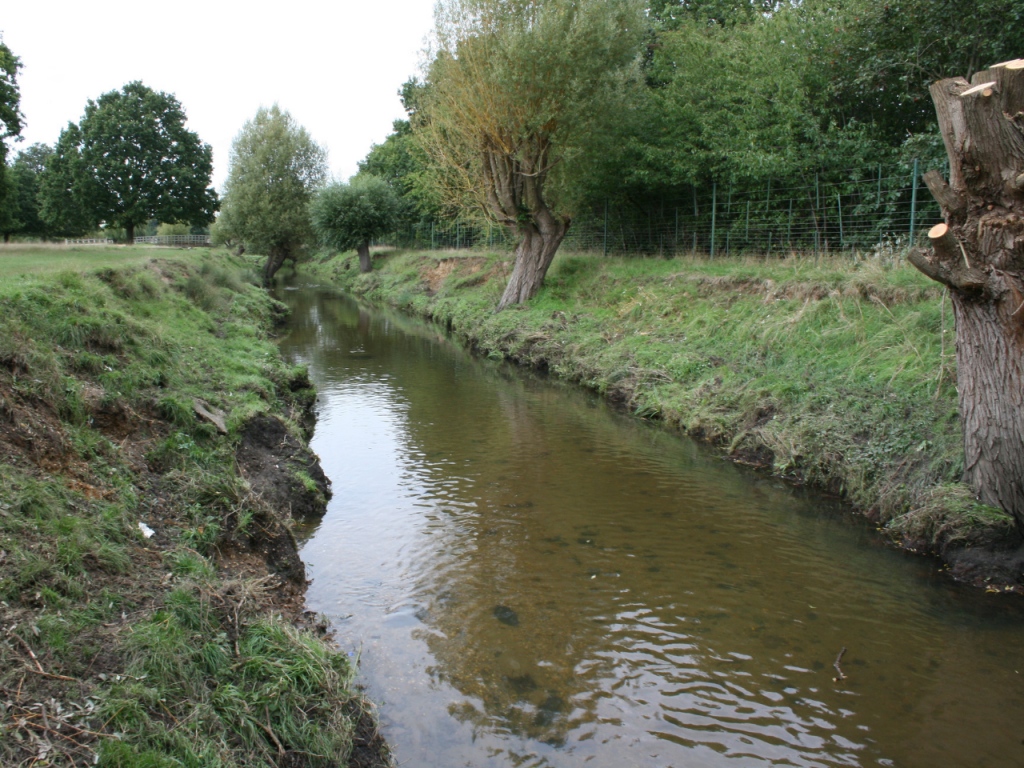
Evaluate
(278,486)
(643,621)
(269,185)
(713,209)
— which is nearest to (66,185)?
(269,185)

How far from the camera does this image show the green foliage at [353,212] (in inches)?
1437

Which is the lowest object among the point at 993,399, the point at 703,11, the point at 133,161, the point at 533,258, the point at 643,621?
the point at 643,621

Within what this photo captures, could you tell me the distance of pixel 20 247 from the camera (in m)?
19.5

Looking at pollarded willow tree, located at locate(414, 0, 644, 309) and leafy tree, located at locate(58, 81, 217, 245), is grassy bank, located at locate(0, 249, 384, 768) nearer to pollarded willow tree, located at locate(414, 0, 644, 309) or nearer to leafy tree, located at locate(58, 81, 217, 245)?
pollarded willow tree, located at locate(414, 0, 644, 309)

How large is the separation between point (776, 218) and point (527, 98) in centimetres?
729

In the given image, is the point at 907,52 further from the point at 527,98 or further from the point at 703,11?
the point at 703,11

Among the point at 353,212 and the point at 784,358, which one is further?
the point at 353,212

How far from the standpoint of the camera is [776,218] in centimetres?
1684

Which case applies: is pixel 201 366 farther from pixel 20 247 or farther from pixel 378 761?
pixel 20 247

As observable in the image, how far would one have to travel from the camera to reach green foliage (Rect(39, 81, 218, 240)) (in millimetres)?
37656

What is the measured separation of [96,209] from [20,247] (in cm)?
2143

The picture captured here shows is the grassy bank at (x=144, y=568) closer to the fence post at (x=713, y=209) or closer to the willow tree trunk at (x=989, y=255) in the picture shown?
the willow tree trunk at (x=989, y=255)

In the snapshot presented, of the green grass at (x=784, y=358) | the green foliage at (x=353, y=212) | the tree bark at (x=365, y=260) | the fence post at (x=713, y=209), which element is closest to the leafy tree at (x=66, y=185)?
the green foliage at (x=353, y=212)

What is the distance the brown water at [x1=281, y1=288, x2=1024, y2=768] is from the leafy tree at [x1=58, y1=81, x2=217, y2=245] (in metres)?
37.2
